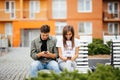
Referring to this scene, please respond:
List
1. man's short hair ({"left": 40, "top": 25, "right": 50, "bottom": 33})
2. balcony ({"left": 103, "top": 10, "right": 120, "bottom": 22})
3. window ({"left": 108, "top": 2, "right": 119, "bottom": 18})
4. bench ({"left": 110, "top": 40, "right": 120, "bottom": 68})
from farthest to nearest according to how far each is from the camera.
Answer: window ({"left": 108, "top": 2, "right": 119, "bottom": 18})
balcony ({"left": 103, "top": 10, "right": 120, "bottom": 22})
bench ({"left": 110, "top": 40, "right": 120, "bottom": 68})
man's short hair ({"left": 40, "top": 25, "right": 50, "bottom": 33})

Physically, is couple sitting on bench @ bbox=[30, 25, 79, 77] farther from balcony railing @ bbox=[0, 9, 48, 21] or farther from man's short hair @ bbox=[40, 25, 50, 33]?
balcony railing @ bbox=[0, 9, 48, 21]

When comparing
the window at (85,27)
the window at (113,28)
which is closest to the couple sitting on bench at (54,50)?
the window at (85,27)

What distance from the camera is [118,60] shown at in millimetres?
12227

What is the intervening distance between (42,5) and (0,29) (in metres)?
5.89

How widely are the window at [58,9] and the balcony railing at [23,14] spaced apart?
1.41m

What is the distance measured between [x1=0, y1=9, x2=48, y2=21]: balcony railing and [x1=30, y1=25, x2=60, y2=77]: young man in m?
43.9

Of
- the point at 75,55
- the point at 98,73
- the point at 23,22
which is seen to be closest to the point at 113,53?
the point at 75,55

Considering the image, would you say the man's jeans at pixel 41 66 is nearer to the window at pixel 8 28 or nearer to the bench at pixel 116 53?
the bench at pixel 116 53

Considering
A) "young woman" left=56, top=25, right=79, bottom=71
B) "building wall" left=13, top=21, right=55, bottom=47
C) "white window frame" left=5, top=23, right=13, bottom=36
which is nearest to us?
"young woman" left=56, top=25, right=79, bottom=71

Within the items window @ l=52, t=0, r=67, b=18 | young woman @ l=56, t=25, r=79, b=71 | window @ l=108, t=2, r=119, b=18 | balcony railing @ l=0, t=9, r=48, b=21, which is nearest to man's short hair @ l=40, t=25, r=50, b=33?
young woman @ l=56, t=25, r=79, b=71

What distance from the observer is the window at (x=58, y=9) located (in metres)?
53.3

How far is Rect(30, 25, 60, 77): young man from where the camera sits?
9977 millimetres

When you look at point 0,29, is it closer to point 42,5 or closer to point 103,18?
point 42,5

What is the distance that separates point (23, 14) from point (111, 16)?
10713 mm
